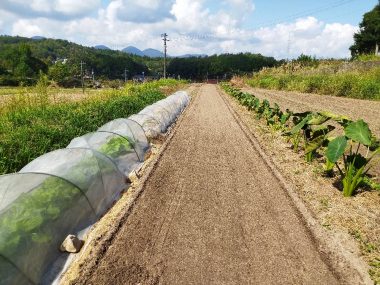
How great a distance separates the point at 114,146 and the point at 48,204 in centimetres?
362

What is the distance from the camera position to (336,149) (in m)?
6.91

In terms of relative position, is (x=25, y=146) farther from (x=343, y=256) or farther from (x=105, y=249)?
(x=343, y=256)

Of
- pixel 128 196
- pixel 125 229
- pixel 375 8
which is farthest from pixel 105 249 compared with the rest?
pixel 375 8

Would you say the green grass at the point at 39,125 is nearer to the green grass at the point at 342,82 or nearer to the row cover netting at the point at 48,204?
the row cover netting at the point at 48,204

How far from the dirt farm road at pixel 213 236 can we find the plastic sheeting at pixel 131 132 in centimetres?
90

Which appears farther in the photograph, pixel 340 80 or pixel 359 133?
pixel 340 80

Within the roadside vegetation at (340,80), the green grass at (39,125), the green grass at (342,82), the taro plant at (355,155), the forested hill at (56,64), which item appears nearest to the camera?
the taro plant at (355,155)

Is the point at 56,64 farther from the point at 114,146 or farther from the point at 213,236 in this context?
the point at 213,236

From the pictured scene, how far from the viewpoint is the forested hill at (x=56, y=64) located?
264 ft

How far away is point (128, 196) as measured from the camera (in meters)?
7.19

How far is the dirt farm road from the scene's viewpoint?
15.3 ft

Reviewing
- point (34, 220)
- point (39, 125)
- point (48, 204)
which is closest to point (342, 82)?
point (39, 125)

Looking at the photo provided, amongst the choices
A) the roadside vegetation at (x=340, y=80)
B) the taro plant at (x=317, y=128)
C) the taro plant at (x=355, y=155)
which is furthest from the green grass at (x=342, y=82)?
the taro plant at (x=355, y=155)

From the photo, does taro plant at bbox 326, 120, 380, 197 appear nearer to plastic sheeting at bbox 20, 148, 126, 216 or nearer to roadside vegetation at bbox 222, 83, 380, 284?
roadside vegetation at bbox 222, 83, 380, 284
